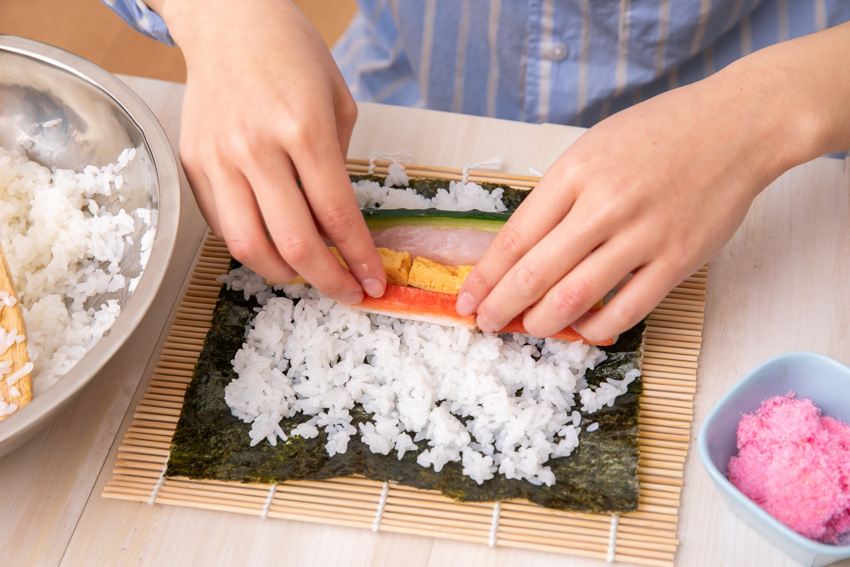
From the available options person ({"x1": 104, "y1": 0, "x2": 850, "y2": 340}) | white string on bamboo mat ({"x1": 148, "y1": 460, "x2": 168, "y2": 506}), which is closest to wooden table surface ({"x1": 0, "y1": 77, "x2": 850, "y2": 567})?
white string on bamboo mat ({"x1": 148, "y1": 460, "x2": 168, "y2": 506})

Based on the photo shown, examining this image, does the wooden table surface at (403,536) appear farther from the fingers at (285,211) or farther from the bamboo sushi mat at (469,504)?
the fingers at (285,211)

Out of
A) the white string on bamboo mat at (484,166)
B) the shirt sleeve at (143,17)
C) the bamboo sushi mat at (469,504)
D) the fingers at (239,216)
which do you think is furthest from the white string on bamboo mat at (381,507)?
the shirt sleeve at (143,17)

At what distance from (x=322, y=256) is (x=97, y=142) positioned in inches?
22.4

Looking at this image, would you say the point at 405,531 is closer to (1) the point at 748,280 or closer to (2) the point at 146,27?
(1) the point at 748,280

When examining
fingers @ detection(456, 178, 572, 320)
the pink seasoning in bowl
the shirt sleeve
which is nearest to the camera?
the pink seasoning in bowl

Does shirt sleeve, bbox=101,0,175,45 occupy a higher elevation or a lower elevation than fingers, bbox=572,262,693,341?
higher

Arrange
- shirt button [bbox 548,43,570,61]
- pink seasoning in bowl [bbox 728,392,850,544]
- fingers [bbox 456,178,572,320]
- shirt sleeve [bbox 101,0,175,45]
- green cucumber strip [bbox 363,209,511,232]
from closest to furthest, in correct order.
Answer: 1. pink seasoning in bowl [bbox 728,392,850,544]
2. fingers [bbox 456,178,572,320]
3. green cucumber strip [bbox 363,209,511,232]
4. shirt sleeve [bbox 101,0,175,45]
5. shirt button [bbox 548,43,570,61]

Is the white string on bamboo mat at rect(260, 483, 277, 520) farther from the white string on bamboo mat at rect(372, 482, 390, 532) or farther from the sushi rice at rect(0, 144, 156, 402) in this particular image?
the sushi rice at rect(0, 144, 156, 402)

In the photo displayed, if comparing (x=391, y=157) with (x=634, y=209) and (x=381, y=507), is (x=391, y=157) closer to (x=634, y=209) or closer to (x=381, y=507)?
(x=634, y=209)

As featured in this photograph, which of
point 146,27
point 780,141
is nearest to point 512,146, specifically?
point 780,141

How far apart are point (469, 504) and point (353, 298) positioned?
40cm

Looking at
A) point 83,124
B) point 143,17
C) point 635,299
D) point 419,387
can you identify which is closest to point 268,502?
point 419,387

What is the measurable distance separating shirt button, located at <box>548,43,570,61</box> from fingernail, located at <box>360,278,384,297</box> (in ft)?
2.55

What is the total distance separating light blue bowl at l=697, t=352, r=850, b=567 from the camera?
1.03 meters
